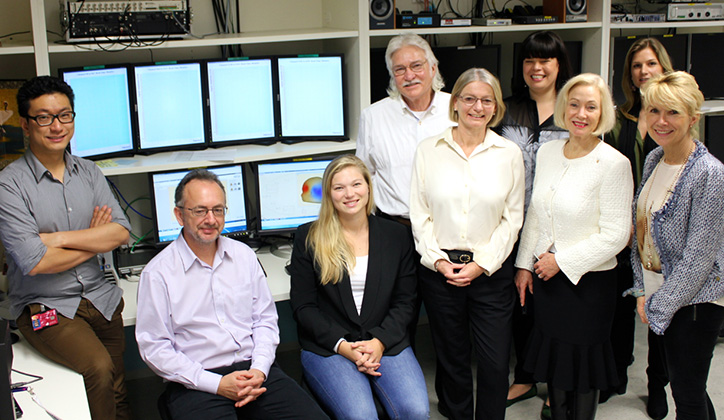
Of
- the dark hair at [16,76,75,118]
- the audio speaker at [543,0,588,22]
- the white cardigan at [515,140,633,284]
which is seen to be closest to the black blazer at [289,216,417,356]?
the white cardigan at [515,140,633,284]

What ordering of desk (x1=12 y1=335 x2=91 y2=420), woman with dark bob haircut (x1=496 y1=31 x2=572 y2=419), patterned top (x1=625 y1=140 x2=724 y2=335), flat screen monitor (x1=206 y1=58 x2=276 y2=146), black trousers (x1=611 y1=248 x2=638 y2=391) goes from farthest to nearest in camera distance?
1. flat screen monitor (x1=206 y1=58 x2=276 y2=146)
2. black trousers (x1=611 y1=248 x2=638 y2=391)
3. woman with dark bob haircut (x1=496 y1=31 x2=572 y2=419)
4. patterned top (x1=625 y1=140 x2=724 y2=335)
5. desk (x1=12 y1=335 x2=91 y2=420)

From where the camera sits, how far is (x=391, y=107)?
2.84m

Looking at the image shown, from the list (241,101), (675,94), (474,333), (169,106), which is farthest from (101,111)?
(675,94)

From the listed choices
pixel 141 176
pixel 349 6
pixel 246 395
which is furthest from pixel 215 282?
pixel 349 6

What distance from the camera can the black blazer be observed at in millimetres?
2488

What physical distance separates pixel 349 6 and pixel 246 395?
5.82ft

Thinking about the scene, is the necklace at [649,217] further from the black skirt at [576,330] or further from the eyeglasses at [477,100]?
the eyeglasses at [477,100]

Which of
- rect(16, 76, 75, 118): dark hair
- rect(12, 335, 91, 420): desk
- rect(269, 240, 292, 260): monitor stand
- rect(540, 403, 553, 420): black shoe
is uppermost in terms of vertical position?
rect(16, 76, 75, 118): dark hair

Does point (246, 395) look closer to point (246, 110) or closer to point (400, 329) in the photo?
point (400, 329)

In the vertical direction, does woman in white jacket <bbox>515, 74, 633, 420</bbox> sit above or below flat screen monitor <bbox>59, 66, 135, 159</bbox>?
below

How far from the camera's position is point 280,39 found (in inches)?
116

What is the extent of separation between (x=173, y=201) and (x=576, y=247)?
1.71 meters

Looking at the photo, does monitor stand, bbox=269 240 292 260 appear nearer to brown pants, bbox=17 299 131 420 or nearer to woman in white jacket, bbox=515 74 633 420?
brown pants, bbox=17 299 131 420

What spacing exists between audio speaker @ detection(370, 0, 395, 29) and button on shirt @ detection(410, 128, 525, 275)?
2.82 ft
